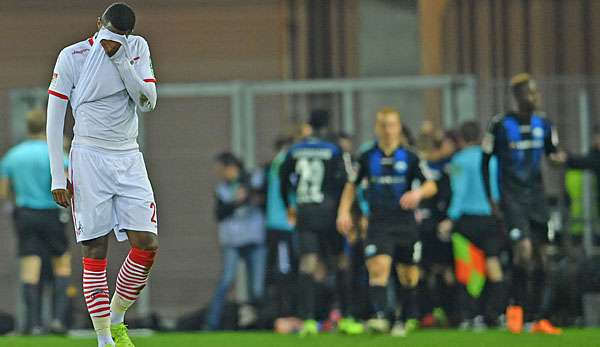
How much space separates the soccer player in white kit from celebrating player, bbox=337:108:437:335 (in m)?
3.40

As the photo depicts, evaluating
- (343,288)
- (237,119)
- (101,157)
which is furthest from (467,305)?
(101,157)

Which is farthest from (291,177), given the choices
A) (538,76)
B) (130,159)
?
(538,76)

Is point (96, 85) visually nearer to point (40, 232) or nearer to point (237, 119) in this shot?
point (40, 232)

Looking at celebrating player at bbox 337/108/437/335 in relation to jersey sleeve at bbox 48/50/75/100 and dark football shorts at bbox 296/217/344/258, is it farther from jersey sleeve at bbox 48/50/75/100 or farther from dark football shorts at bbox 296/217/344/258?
jersey sleeve at bbox 48/50/75/100

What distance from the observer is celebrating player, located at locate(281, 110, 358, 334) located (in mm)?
13039

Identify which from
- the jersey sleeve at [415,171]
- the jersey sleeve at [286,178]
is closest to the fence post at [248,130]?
the jersey sleeve at [286,178]

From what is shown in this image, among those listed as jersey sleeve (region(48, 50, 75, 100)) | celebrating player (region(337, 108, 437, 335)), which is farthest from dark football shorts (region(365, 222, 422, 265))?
jersey sleeve (region(48, 50, 75, 100))

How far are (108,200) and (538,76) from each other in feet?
33.8

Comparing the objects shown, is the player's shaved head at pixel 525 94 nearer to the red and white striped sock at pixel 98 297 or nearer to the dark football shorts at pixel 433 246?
the dark football shorts at pixel 433 246

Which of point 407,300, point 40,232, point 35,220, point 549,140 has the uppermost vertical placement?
point 549,140

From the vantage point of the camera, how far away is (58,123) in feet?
29.1

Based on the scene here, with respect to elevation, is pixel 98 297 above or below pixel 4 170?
below

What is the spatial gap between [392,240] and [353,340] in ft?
2.79

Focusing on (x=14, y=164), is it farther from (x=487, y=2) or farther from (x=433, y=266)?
(x=487, y=2)
